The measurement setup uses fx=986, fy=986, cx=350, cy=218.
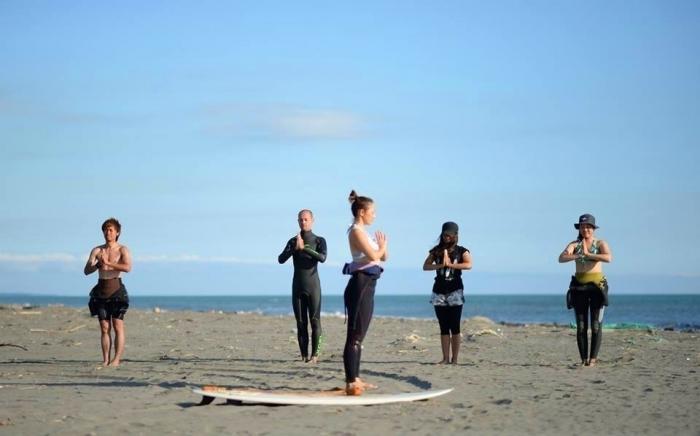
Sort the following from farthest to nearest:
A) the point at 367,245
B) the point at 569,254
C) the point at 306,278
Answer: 1. the point at 306,278
2. the point at 569,254
3. the point at 367,245

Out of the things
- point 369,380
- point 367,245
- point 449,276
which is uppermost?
point 367,245

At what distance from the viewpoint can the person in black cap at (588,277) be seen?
12500 millimetres

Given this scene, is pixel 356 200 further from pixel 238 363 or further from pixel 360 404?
pixel 238 363

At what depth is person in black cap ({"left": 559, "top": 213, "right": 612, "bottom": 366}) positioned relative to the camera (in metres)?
12.5

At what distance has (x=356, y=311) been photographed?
9.38m

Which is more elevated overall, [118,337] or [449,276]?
[449,276]

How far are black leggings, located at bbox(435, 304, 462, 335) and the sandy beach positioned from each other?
1.68ft

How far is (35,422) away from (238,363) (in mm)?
5815

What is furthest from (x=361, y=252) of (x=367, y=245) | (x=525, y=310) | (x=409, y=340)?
(x=525, y=310)

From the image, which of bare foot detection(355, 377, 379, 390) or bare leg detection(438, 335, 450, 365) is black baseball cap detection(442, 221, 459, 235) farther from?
bare foot detection(355, 377, 379, 390)

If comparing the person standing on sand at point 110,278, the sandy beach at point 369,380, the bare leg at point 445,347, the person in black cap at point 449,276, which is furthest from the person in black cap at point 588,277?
the person standing on sand at point 110,278

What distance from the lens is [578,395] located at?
32.2 ft

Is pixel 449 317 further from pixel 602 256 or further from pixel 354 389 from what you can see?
pixel 354 389

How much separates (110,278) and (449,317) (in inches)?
176
